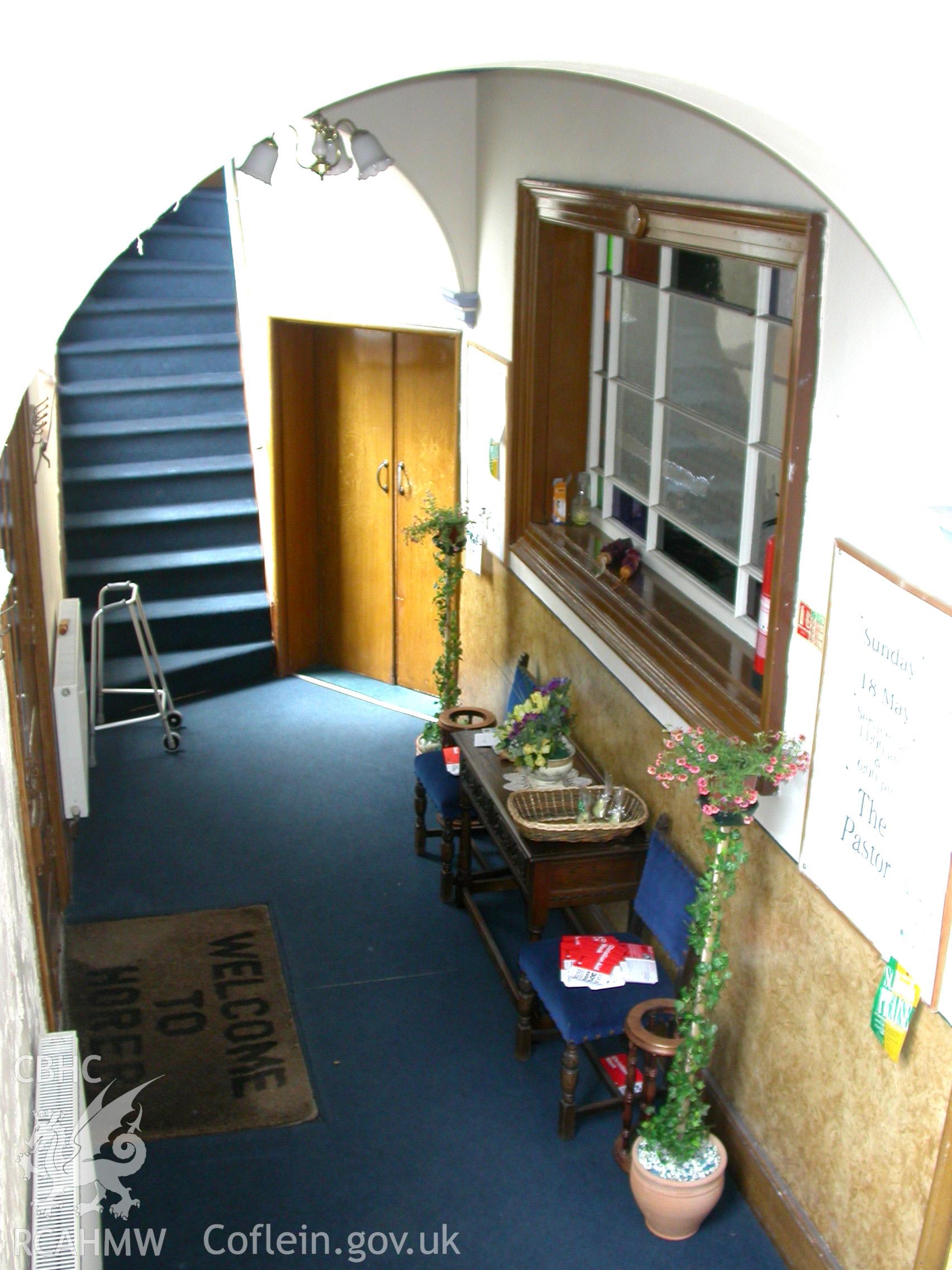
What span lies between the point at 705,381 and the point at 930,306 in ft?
7.33

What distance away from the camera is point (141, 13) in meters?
1.98

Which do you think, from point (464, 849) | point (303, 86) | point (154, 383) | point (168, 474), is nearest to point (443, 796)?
point (464, 849)

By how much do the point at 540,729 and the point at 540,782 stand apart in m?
0.22

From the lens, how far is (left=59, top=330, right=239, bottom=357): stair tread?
902cm

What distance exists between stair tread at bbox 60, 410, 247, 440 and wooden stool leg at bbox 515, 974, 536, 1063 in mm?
5188

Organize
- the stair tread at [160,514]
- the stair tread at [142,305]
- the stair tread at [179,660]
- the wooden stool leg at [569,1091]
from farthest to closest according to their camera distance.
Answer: the stair tread at [142,305], the stair tread at [160,514], the stair tread at [179,660], the wooden stool leg at [569,1091]

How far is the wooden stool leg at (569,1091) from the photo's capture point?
428 cm

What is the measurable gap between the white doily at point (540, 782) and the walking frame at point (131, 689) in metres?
2.79

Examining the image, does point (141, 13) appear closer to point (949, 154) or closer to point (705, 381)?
point (949, 154)

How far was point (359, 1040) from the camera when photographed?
487cm

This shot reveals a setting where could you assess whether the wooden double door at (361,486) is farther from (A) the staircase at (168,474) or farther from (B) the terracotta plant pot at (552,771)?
(B) the terracotta plant pot at (552,771)

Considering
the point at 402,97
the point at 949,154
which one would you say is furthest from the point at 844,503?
the point at 402,97

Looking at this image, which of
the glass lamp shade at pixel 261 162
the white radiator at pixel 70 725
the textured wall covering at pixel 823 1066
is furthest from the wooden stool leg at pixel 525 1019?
the glass lamp shade at pixel 261 162

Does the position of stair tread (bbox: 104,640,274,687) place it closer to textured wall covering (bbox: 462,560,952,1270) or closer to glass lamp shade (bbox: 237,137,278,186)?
glass lamp shade (bbox: 237,137,278,186)
